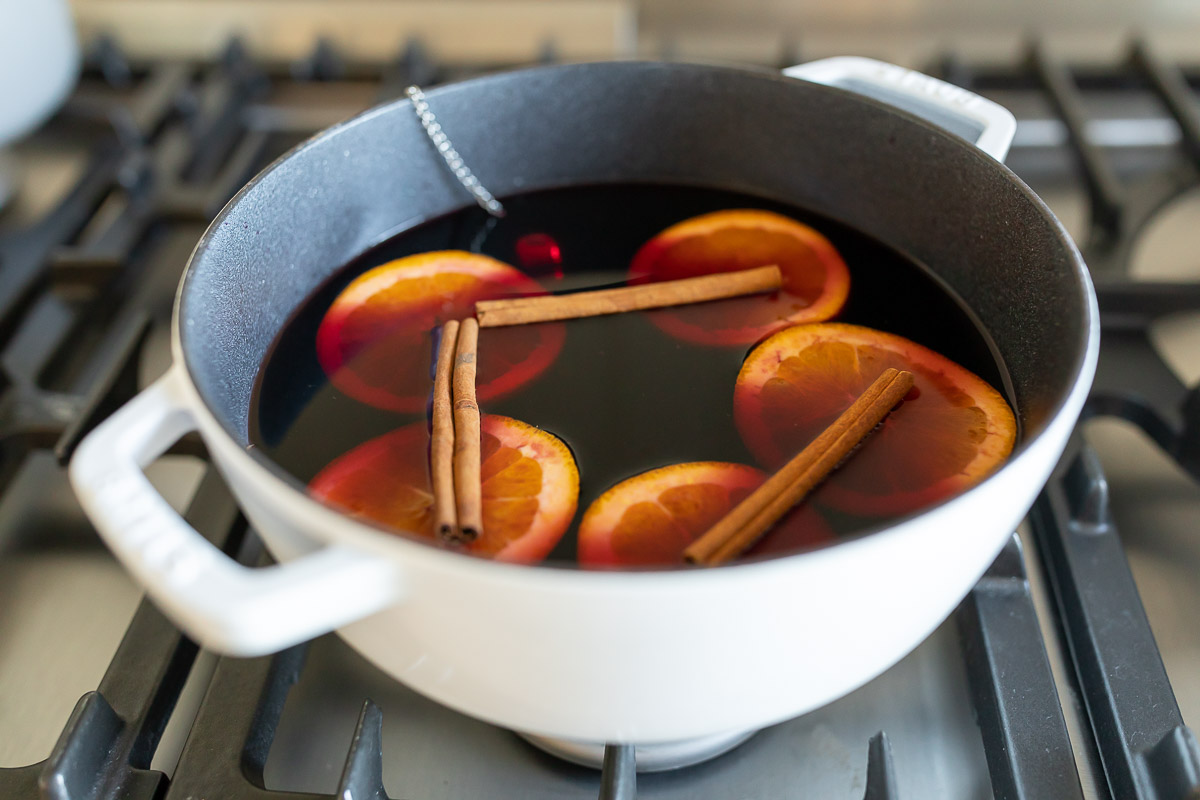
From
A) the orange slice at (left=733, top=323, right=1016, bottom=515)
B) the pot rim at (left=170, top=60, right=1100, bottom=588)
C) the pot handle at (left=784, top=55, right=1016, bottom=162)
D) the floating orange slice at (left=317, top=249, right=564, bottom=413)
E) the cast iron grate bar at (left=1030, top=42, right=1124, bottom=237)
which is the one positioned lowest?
the pot rim at (left=170, top=60, right=1100, bottom=588)

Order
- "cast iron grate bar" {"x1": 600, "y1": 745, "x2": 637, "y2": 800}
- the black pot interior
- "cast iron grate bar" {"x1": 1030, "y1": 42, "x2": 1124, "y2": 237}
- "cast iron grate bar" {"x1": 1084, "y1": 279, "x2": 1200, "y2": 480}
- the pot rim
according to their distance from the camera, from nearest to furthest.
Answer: the pot rim < "cast iron grate bar" {"x1": 600, "y1": 745, "x2": 637, "y2": 800} < the black pot interior < "cast iron grate bar" {"x1": 1084, "y1": 279, "x2": 1200, "y2": 480} < "cast iron grate bar" {"x1": 1030, "y1": 42, "x2": 1124, "y2": 237}

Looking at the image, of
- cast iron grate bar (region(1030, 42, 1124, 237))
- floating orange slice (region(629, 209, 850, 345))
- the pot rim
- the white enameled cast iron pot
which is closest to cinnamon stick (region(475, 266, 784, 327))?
floating orange slice (region(629, 209, 850, 345))

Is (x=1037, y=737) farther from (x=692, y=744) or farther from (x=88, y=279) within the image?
(x=88, y=279)

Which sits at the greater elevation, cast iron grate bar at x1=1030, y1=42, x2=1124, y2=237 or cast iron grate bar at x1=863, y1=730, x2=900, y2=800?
cast iron grate bar at x1=1030, y1=42, x2=1124, y2=237

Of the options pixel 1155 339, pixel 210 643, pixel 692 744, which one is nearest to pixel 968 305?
pixel 1155 339

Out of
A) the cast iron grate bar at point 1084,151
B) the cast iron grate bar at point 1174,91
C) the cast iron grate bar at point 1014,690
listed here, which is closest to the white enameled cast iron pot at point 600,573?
the cast iron grate bar at point 1014,690

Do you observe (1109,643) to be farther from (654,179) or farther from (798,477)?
(654,179)

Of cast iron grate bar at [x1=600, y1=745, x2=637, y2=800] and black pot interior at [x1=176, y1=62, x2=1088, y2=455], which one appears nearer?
cast iron grate bar at [x1=600, y1=745, x2=637, y2=800]

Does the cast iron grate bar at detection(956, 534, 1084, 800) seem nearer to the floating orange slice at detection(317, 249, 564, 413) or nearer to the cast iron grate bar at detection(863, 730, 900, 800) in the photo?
the cast iron grate bar at detection(863, 730, 900, 800)
